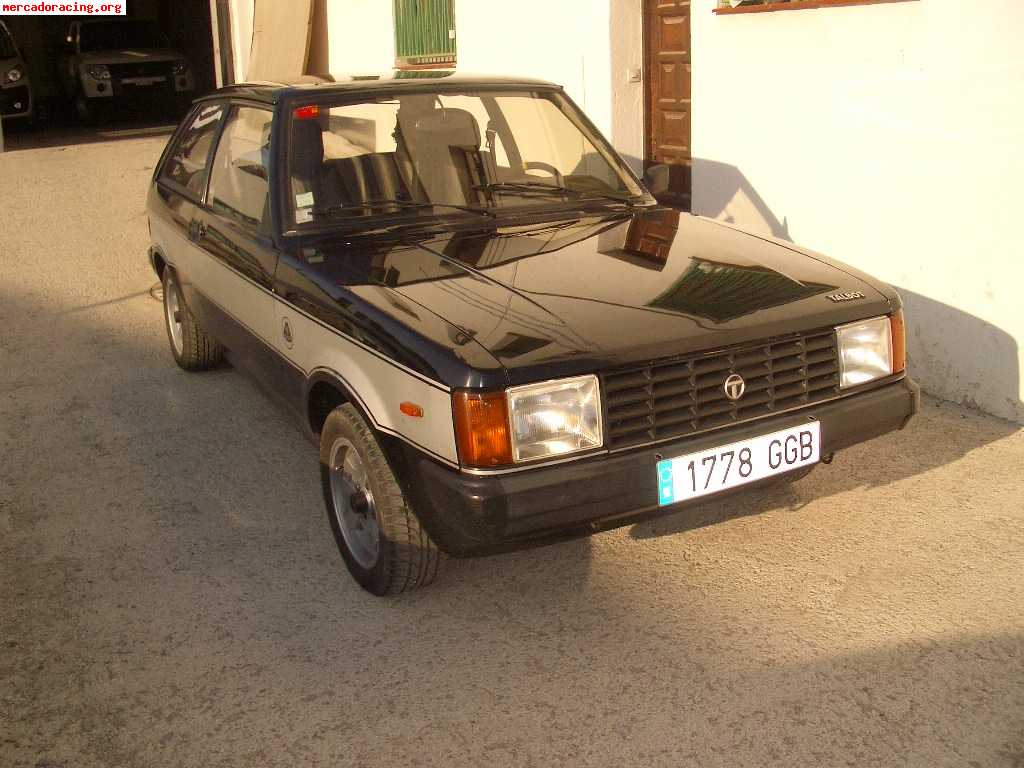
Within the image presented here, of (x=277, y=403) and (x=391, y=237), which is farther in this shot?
(x=277, y=403)

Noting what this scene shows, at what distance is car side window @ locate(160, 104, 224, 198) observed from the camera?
5324 millimetres

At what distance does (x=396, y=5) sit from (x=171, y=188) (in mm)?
6106

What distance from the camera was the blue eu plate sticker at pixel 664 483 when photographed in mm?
3209

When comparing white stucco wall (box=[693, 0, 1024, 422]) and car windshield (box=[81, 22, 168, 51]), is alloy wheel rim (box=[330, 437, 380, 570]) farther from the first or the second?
car windshield (box=[81, 22, 168, 51])

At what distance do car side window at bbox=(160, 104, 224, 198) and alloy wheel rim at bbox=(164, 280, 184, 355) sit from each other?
603 mm

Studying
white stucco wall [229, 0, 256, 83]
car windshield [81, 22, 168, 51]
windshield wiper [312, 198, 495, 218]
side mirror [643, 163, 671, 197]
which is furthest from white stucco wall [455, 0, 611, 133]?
car windshield [81, 22, 168, 51]

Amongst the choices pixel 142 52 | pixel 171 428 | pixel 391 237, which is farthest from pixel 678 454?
pixel 142 52

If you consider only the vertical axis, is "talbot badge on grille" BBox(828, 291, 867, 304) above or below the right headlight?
above

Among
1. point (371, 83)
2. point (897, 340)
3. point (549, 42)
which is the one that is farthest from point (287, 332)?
point (549, 42)

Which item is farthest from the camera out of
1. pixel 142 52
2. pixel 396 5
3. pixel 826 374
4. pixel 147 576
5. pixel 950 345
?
pixel 142 52

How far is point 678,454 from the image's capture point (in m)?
3.24

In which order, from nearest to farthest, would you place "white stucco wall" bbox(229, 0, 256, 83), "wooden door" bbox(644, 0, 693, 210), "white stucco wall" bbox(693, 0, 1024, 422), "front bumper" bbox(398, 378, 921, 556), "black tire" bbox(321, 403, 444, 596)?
"front bumper" bbox(398, 378, 921, 556), "black tire" bbox(321, 403, 444, 596), "white stucco wall" bbox(693, 0, 1024, 422), "wooden door" bbox(644, 0, 693, 210), "white stucco wall" bbox(229, 0, 256, 83)

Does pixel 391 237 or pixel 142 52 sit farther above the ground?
pixel 142 52

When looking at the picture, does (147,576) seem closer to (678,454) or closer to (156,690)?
(156,690)
